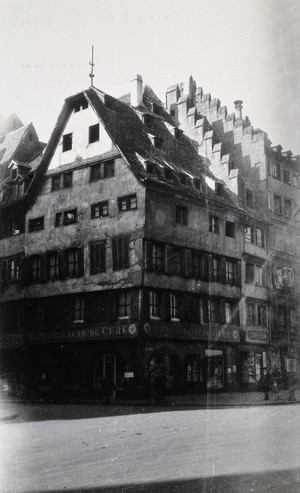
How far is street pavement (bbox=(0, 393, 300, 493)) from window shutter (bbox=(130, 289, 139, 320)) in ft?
23.7

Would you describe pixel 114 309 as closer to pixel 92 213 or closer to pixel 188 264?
pixel 92 213

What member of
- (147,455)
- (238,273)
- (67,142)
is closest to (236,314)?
(238,273)

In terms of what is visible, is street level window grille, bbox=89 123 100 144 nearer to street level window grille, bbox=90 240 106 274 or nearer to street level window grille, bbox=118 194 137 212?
street level window grille, bbox=118 194 137 212

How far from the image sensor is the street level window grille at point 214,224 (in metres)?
16.0

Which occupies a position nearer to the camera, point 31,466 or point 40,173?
point 31,466

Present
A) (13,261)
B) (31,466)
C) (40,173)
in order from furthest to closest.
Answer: (40,173) → (13,261) → (31,466)

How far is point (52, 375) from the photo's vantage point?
15570 mm

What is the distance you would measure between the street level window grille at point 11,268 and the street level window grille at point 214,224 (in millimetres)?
5750

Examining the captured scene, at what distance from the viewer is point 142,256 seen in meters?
19.3

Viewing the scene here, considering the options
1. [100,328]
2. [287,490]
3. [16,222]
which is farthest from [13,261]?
[100,328]

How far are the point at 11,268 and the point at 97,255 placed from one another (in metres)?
4.59

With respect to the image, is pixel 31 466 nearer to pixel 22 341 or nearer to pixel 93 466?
pixel 93 466

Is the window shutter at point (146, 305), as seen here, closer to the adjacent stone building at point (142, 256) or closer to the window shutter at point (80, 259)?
the adjacent stone building at point (142, 256)

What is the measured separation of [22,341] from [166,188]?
9876mm
